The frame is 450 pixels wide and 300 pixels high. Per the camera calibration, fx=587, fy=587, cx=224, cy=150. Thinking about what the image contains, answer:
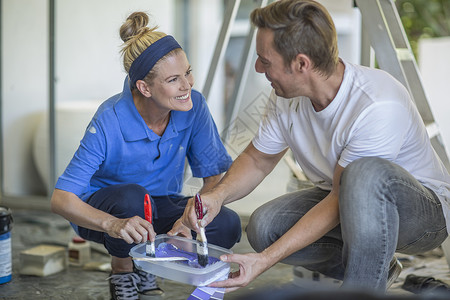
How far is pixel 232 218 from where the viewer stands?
1754 mm

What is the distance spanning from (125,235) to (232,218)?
39cm

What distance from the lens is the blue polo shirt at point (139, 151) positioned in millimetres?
1606

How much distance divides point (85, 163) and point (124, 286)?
407mm

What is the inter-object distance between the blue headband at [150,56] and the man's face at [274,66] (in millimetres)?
307

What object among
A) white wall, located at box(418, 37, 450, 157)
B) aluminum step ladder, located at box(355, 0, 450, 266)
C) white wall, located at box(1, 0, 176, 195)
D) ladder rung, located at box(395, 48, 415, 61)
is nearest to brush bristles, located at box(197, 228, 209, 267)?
aluminum step ladder, located at box(355, 0, 450, 266)

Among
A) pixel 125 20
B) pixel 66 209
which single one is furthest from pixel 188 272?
pixel 125 20

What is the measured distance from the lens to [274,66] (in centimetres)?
141

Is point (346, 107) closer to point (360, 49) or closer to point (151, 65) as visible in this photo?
point (151, 65)

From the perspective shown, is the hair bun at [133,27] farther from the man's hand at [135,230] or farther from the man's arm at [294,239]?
the man's arm at [294,239]

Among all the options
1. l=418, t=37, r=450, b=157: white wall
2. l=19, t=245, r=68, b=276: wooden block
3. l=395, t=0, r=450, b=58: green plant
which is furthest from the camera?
l=395, t=0, r=450, b=58: green plant

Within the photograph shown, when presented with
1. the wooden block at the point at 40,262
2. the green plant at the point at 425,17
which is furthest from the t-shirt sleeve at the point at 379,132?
the green plant at the point at 425,17

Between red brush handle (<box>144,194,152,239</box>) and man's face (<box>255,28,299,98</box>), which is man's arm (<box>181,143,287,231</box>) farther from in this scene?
man's face (<box>255,28,299,98</box>)

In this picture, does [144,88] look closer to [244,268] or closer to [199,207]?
[199,207]

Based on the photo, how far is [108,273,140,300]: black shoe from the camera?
5.70 feet
